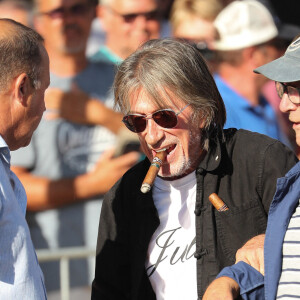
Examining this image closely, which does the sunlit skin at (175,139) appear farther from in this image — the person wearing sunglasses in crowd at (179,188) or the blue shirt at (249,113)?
the blue shirt at (249,113)

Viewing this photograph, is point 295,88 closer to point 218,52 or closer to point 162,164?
point 162,164

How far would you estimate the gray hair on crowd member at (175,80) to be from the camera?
316 cm

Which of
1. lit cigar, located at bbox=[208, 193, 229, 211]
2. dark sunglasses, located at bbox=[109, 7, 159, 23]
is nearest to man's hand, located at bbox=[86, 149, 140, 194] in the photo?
dark sunglasses, located at bbox=[109, 7, 159, 23]

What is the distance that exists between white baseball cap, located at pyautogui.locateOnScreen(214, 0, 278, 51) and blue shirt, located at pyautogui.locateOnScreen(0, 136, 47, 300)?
3.26 m

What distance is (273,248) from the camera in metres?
2.66

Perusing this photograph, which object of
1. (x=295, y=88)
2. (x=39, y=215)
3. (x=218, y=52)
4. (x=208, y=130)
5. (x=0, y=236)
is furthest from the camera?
(x=218, y=52)

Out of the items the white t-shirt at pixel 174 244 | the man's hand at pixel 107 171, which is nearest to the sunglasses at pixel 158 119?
the white t-shirt at pixel 174 244

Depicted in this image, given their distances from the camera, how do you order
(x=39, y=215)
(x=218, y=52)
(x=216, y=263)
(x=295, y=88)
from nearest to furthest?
(x=295, y=88) < (x=216, y=263) < (x=39, y=215) < (x=218, y=52)

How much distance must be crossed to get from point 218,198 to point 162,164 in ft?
0.95

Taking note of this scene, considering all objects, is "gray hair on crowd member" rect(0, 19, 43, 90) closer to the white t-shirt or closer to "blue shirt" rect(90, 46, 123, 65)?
the white t-shirt

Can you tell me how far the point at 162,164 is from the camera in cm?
316

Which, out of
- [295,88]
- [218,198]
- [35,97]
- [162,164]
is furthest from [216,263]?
[35,97]

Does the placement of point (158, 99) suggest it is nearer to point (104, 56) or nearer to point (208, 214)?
point (208, 214)

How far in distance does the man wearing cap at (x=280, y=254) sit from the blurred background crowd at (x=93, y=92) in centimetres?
225
